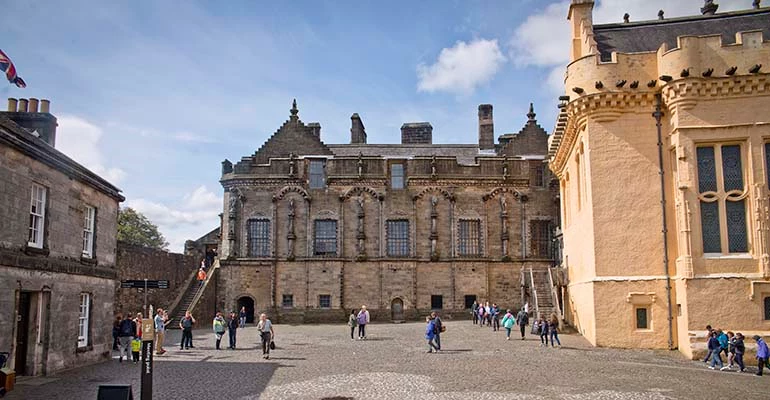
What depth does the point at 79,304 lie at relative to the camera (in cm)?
1778

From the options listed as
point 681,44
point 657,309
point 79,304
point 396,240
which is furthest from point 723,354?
point 396,240

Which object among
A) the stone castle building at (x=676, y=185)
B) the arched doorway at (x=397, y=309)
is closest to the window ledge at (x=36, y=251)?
the stone castle building at (x=676, y=185)

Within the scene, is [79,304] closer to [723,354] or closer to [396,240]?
[723,354]

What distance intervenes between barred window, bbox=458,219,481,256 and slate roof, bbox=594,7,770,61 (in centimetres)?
1792

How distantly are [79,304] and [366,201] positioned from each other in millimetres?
23878

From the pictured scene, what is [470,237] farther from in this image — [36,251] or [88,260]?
[36,251]

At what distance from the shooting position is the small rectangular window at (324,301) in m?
39.2

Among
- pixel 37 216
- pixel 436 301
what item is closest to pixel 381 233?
pixel 436 301

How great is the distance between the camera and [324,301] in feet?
129

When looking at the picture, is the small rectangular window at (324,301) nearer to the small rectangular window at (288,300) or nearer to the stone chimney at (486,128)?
the small rectangular window at (288,300)

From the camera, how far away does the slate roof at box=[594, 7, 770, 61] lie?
75.7 feet

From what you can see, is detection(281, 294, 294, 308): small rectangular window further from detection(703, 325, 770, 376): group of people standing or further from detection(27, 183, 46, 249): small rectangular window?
detection(703, 325, 770, 376): group of people standing

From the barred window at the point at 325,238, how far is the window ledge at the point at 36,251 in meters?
24.2

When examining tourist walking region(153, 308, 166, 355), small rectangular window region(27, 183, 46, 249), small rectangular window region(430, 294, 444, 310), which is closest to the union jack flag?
small rectangular window region(27, 183, 46, 249)
